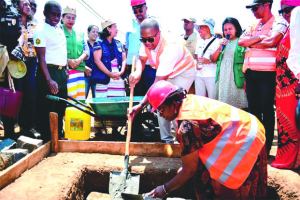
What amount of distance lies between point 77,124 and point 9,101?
1110 millimetres

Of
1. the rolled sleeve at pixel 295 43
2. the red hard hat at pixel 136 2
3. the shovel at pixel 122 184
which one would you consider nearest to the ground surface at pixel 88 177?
the shovel at pixel 122 184

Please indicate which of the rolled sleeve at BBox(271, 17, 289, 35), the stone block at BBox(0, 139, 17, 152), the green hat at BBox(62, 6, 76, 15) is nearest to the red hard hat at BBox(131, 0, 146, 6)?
the green hat at BBox(62, 6, 76, 15)

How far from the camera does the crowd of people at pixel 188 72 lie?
2553mm

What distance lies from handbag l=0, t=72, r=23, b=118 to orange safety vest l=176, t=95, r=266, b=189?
283 centimetres

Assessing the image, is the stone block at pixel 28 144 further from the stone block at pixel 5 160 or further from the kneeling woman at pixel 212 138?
the kneeling woman at pixel 212 138

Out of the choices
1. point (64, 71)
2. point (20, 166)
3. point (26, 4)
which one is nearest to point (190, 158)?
point (20, 166)

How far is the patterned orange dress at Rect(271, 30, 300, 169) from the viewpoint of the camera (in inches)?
130

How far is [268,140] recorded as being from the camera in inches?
149

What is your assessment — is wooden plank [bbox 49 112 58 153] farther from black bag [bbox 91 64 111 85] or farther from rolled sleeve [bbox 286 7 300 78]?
rolled sleeve [bbox 286 7 300 78]

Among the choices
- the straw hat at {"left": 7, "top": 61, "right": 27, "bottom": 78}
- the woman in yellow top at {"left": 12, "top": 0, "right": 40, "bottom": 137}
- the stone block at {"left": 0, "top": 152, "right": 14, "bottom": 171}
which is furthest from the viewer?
the woman in yellow top at {"left": 12, "top": 0, "right": 40, "bottom": 137}

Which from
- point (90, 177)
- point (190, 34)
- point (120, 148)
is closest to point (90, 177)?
point (90, 177)

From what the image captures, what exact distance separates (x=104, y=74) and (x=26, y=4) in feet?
5.82

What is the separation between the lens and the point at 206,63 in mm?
4699

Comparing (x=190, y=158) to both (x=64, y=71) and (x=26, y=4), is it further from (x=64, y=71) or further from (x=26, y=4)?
(x=26, y=4)
